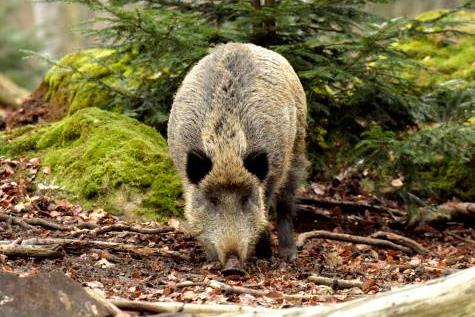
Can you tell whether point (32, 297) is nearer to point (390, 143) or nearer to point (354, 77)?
point (390, 143)

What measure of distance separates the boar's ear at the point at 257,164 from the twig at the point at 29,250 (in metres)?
1.93

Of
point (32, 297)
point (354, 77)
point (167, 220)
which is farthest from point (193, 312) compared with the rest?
point (354, 77)

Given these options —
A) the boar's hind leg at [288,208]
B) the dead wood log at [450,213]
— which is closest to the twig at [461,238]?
the dead wood log at [450,213]

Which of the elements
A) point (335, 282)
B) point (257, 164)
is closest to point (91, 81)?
point (257, 164)

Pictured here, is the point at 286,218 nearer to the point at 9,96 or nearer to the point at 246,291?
the point at 246,291

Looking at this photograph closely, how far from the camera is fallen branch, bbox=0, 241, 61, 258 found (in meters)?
6.30

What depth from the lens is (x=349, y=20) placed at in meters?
9.71

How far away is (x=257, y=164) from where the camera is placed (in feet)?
23.9

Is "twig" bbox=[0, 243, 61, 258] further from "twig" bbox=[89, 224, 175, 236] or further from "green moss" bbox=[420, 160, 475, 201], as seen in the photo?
"green moss" bbox=[420, 160, 475, 201]

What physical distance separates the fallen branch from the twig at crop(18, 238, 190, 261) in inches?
5.6

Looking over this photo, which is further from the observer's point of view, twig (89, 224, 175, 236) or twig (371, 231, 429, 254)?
twig (371, 231, 429, 254)

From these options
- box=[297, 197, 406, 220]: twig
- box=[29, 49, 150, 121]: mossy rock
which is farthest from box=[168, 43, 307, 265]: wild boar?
box=[29, 49, 150, 121]: mossy rock

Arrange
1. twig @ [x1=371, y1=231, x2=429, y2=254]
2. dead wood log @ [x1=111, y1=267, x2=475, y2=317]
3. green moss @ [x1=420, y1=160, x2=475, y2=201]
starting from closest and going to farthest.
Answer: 1. dead wood log @ [x1=111, y1=267, x2=475, y2=317]
2. twig @ [x1=371, y1=231, x2=429, y2=254]
3. green moss @ [x1=420, y1=160, x2=475, y2=201]

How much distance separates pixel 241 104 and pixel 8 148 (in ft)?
12.8
